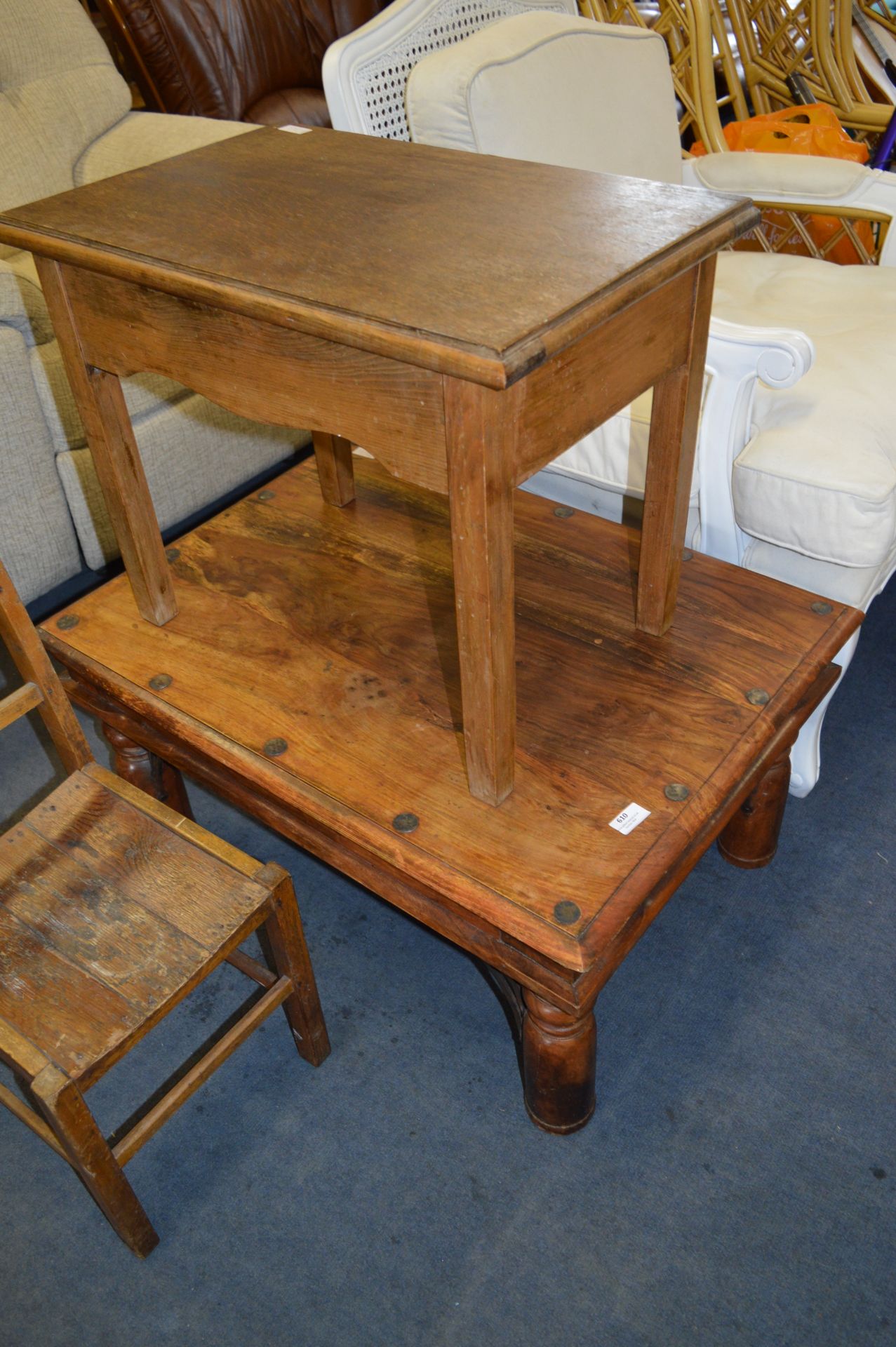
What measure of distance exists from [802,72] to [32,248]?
8.66 feet

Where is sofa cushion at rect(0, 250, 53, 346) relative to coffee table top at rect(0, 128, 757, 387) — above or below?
below

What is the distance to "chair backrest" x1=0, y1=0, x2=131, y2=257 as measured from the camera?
6.84ft

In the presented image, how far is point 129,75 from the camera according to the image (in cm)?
354

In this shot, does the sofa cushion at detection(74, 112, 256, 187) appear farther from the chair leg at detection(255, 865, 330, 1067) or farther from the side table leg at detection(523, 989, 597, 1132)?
the side table leg at detection(523, 989, 597, 1132)

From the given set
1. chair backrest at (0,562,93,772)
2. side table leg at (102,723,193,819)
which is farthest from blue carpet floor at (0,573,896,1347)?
chair backrest at (0,562,93,772)

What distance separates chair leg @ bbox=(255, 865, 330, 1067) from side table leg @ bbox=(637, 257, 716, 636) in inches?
20.3

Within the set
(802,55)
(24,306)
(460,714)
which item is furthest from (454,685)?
(802,55)

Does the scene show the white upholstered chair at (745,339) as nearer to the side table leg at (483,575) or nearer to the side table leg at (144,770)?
the side table leg at (483,575)

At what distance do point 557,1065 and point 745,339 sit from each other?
0.83 m

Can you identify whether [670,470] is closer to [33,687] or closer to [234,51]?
[33,687]

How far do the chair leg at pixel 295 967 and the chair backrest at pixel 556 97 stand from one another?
37.9 inches

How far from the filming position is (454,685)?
3.89 ft

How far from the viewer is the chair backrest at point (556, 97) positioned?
143 cm

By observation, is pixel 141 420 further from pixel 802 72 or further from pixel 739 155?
pixel 802 72
